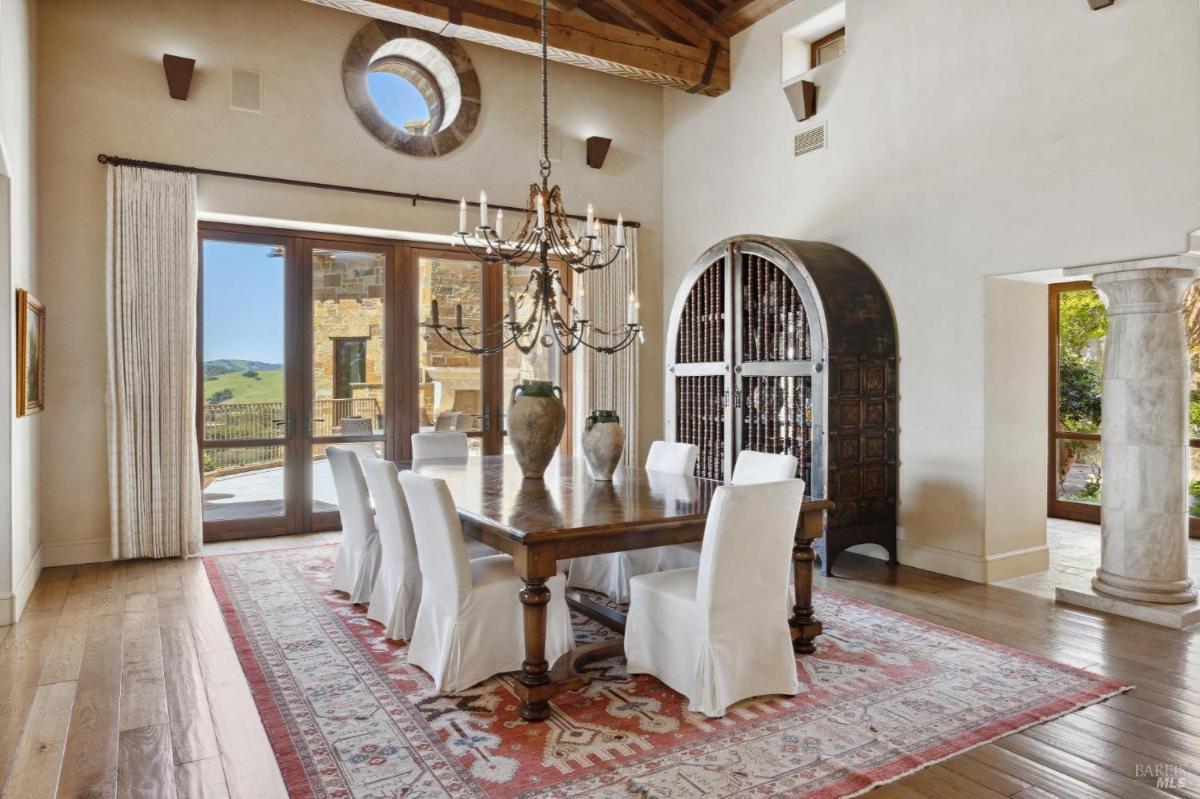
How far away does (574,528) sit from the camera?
277 centimetres

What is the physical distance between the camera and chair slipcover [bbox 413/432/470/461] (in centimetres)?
504

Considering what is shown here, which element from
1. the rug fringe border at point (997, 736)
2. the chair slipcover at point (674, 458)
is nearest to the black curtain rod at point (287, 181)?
the chair slipcover at point (674, 458)

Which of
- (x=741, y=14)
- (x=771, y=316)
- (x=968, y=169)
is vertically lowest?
(x=771, y=316)

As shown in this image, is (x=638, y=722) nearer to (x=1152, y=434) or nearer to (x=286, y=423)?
(x=1152, y=434)

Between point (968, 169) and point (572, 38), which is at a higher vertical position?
point (572, 38)

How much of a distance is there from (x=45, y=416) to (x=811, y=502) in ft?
15.7

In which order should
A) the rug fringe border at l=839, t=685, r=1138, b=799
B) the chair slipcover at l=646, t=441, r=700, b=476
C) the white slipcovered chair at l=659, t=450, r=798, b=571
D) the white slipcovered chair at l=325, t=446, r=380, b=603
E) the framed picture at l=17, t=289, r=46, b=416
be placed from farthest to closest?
the chair slipcover at l=646, t=441, r=700, b=476
the white slipcovered chair at l=325, t=446, r=380, b=603
the framed picture at l=17, t=289, r=46, b=416
the white slipcovered chair at l=659, t=450, r=798, b=571
the rug fringe border at l=839, t=685, r=1138, b=799

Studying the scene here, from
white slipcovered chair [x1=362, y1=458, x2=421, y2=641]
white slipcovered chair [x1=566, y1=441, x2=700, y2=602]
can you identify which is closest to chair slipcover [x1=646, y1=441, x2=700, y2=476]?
white slipcovered chair [x1=566, y1=441, x2=700, y2=602]

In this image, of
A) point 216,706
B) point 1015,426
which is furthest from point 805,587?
point 216,706

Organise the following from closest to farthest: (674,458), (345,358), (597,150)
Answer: (674,458) < (345,358) < (597,150)

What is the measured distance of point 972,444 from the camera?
4.67 metres

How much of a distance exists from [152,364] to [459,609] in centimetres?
351

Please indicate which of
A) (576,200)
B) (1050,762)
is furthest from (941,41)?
(1050,762)

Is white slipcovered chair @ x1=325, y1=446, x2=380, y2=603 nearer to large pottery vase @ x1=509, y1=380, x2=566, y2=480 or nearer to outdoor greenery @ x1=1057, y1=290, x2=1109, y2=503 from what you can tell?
large pottery vase @ x1=509, y1=380, x2=566, y2=480
